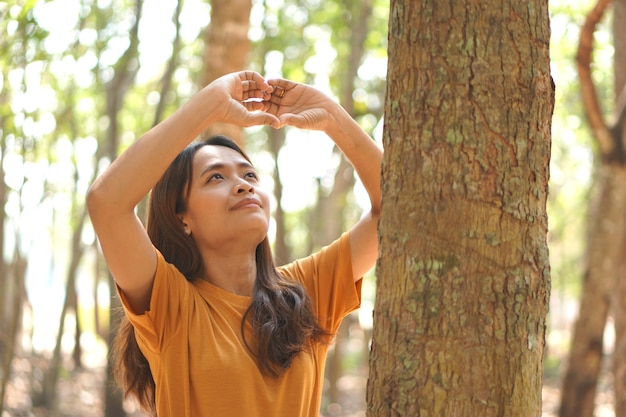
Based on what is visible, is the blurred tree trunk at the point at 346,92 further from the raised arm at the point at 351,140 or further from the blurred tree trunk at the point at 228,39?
the raised arm at the point at 351,140

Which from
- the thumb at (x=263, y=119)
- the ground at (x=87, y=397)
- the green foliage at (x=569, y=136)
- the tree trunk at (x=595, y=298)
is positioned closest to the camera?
the thumb at (x=263, y=119)

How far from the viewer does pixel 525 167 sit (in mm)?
2008

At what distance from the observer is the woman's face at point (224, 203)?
9.11ft

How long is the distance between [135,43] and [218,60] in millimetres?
5081

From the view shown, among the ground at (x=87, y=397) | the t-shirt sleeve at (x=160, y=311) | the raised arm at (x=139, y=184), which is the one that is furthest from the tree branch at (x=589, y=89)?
the ground at (x=87, y=397)

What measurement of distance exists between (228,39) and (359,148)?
120 inches

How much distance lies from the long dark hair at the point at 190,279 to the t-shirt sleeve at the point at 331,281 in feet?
0.33

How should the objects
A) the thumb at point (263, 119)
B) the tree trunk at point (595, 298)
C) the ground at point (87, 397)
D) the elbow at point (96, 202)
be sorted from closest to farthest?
1. the elbow at point (96, 202)
2. the thumb at point (263, 119)
3. the tree trunk at point (595, 298)
4. the ground at point (87, 397)

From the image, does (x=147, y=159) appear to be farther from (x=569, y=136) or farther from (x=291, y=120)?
(x=569, y=136)

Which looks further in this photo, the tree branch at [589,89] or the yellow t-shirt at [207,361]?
the tree branch at [589,89]

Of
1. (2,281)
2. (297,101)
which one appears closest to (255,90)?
(297,101)

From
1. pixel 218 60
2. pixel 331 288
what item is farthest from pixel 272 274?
pixel 218 60

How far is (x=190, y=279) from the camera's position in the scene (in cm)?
287

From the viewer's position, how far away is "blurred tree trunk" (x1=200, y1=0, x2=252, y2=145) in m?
5.77
